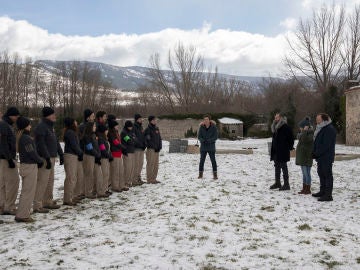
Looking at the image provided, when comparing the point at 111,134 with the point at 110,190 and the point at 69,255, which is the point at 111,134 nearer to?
the point at 110,190

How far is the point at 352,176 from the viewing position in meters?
12.2

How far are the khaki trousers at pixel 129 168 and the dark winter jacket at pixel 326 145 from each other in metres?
4.41

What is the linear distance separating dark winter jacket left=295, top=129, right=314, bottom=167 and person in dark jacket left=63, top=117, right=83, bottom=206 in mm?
4841

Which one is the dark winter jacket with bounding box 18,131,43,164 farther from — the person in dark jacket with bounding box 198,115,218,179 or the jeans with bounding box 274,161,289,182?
the jeans with bounding box 274,161,289,182

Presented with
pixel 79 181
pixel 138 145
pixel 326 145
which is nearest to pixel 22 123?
pixel 79 181

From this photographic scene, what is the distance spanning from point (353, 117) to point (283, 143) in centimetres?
1754

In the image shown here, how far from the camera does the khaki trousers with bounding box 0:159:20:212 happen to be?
728 centimetres

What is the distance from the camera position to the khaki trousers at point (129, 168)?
10.2 metres

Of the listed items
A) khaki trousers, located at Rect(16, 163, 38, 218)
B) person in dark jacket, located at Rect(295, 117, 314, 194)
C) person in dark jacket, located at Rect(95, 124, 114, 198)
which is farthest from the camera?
person in dark jacket, located at Rect(295, 117, 314, 194)

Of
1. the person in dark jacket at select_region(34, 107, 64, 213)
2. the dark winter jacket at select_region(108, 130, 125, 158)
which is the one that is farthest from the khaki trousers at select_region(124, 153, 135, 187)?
the person in dark jacket at select_region(34, 107, 64, 213)

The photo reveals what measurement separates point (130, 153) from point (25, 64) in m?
45.2

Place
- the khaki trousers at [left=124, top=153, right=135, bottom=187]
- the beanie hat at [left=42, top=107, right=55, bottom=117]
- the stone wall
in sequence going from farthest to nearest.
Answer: the stone wall → the khaki trousers at [left=124, top=153, right=135, bottom=187] → the beanie hat at [left=42, top=107, right=55, bottom=117]

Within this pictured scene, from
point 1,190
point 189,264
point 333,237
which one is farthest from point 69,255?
point 333,237

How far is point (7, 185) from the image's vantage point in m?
7.33
